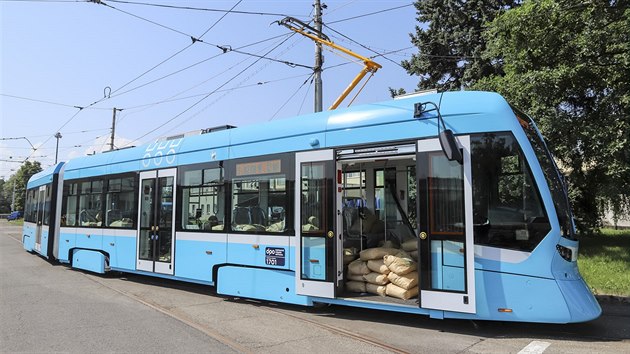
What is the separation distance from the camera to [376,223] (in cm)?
827

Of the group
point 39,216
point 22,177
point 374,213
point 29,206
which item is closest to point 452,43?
point 374,213

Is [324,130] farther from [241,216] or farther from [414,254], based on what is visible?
[414,254]

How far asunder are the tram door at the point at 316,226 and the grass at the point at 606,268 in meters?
5.90

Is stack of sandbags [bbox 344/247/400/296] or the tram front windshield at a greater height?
the tram front windshield

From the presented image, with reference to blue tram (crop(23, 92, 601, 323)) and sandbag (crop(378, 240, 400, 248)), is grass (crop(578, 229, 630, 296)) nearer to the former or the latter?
blue tram (crop(23, 92, 601, 323))

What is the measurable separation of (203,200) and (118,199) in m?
3.66

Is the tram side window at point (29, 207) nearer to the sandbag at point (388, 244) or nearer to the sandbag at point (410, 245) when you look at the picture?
the sandbag at point (388, 244)

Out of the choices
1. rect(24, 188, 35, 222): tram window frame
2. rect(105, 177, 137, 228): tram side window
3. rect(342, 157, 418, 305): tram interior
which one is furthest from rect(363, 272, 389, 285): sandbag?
rect(24, 188, 35, 222): tram window frame

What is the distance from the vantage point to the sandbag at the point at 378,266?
22.2ft

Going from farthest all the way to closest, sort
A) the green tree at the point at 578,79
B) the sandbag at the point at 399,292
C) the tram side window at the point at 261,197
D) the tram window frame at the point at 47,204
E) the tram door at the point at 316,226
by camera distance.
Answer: the tram window frame at the point at 47,204
the green tree at the point at 578,79
the tram side window at the point at 261,197
the tram door at the point at 316,226
the sandbag at the point at 399,292

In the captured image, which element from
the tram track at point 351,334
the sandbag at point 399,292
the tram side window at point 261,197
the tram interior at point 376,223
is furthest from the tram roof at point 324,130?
the tram track at point 351,334

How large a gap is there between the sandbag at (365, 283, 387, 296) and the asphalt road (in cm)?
45

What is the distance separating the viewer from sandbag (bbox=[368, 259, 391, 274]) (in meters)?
6.76

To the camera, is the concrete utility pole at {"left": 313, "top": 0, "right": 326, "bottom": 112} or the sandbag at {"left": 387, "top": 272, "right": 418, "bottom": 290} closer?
the sandbag at {"left": 387, "top": 272, "right": 418, "bottom": 290}
